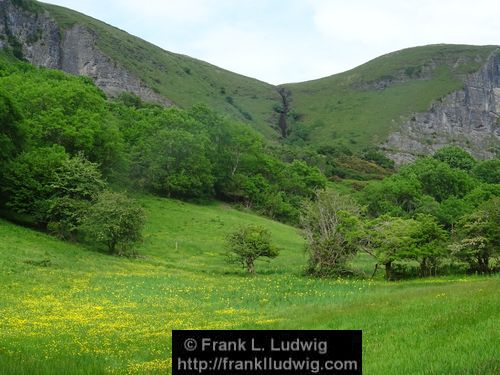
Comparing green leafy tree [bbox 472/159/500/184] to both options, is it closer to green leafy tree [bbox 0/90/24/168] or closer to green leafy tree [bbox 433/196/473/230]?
green leafy tree [bbox 433/196/473/230]

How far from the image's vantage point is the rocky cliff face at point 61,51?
182m

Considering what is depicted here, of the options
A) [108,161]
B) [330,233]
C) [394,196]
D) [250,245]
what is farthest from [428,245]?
[394,196]

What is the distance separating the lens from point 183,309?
83.1ft

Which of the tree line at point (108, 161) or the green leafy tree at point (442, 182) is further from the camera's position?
the green leafy tree at point (442, 182)

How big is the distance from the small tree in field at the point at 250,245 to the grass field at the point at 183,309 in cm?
156

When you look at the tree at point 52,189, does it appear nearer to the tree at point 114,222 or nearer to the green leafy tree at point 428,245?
the tree at point 114,222

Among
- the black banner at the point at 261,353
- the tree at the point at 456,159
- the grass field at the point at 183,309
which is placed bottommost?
the grass field at the point at 183,309

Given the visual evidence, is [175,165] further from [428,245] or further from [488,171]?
[488,171]

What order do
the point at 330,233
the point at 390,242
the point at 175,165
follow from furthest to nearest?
the point at 175,165
the point at 330,233
the point at 390,242

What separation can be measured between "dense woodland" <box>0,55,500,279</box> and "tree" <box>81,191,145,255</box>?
109mm

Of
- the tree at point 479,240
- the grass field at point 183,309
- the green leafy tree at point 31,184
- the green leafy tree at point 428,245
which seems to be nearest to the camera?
the grass field at point 183,309

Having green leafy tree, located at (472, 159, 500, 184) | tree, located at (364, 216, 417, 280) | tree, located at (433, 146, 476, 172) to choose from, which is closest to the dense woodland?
tree, located at (364, 216, 417, 280)

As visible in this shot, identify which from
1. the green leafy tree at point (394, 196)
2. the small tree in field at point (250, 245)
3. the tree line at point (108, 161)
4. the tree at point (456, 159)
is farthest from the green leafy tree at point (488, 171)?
the small tree in field at point (250, 245)

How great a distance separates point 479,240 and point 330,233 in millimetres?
11252
